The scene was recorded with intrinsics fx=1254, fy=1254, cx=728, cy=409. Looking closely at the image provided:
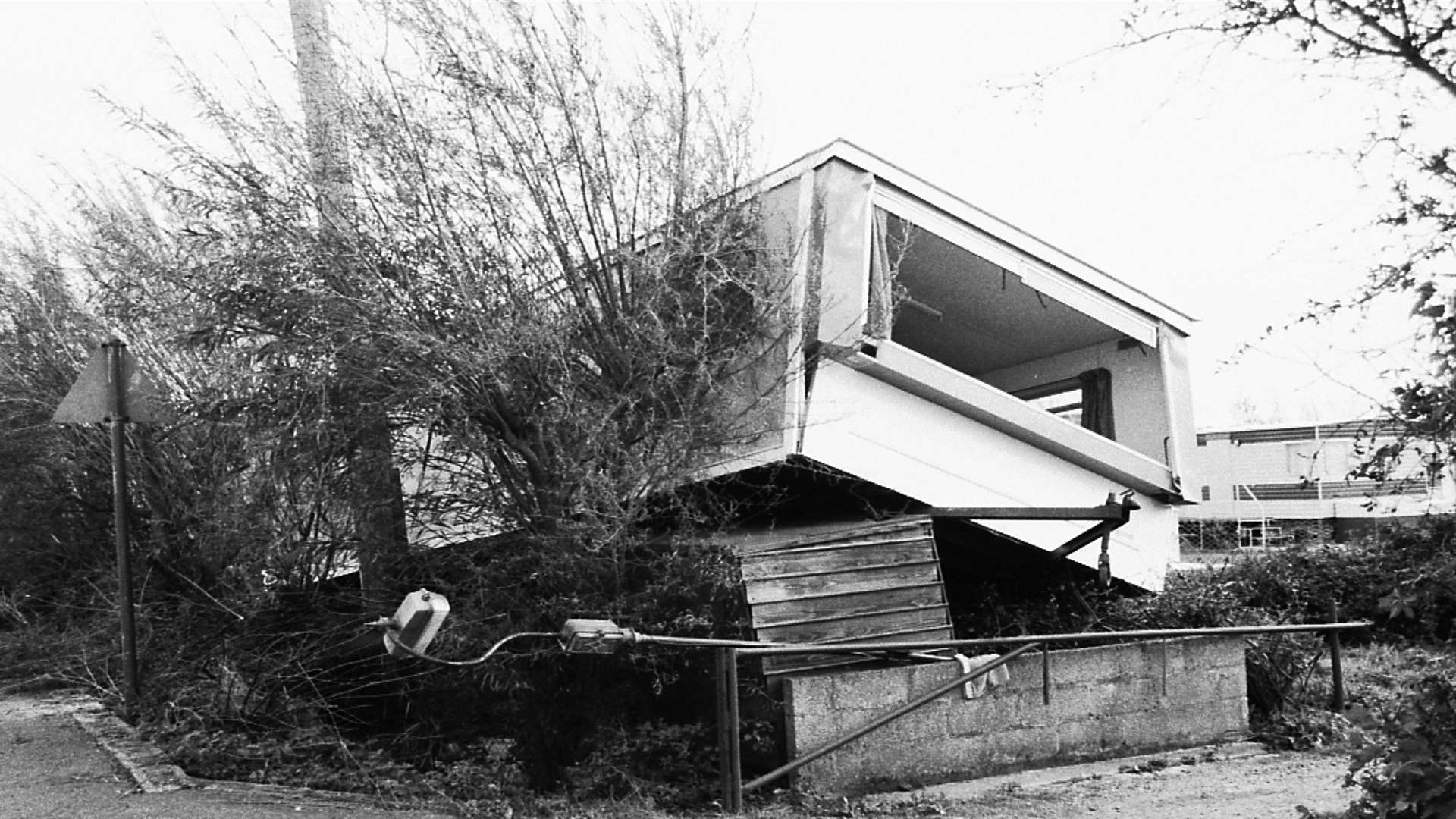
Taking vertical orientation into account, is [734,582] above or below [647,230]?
below

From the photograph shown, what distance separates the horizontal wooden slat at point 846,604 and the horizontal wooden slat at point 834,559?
17cm

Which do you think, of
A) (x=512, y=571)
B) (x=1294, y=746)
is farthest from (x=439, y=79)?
(x=1294, y=746)

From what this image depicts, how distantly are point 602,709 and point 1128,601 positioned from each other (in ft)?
16.8

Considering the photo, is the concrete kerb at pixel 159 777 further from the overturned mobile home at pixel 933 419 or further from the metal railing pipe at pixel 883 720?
the overturned mobile home at pixel 933 419

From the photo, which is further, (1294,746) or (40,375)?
(40,375)

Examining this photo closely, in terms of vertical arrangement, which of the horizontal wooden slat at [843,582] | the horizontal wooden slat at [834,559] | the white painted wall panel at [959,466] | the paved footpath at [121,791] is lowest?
the paved footpath at [121,791]

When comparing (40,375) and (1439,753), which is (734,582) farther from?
(40,375)

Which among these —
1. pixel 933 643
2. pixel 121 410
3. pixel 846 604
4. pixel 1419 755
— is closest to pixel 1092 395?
pixel 846 604

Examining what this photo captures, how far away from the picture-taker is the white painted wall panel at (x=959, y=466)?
832 centimetres

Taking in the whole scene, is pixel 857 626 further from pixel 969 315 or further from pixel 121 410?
pixel 121 410

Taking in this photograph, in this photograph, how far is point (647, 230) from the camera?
6.91 metres

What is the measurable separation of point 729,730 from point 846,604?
1.81m

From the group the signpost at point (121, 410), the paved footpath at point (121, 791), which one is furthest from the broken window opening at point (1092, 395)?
the signpost at point (121, 410)

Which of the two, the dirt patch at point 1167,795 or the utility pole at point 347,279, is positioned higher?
the utility pole at point 347,279
